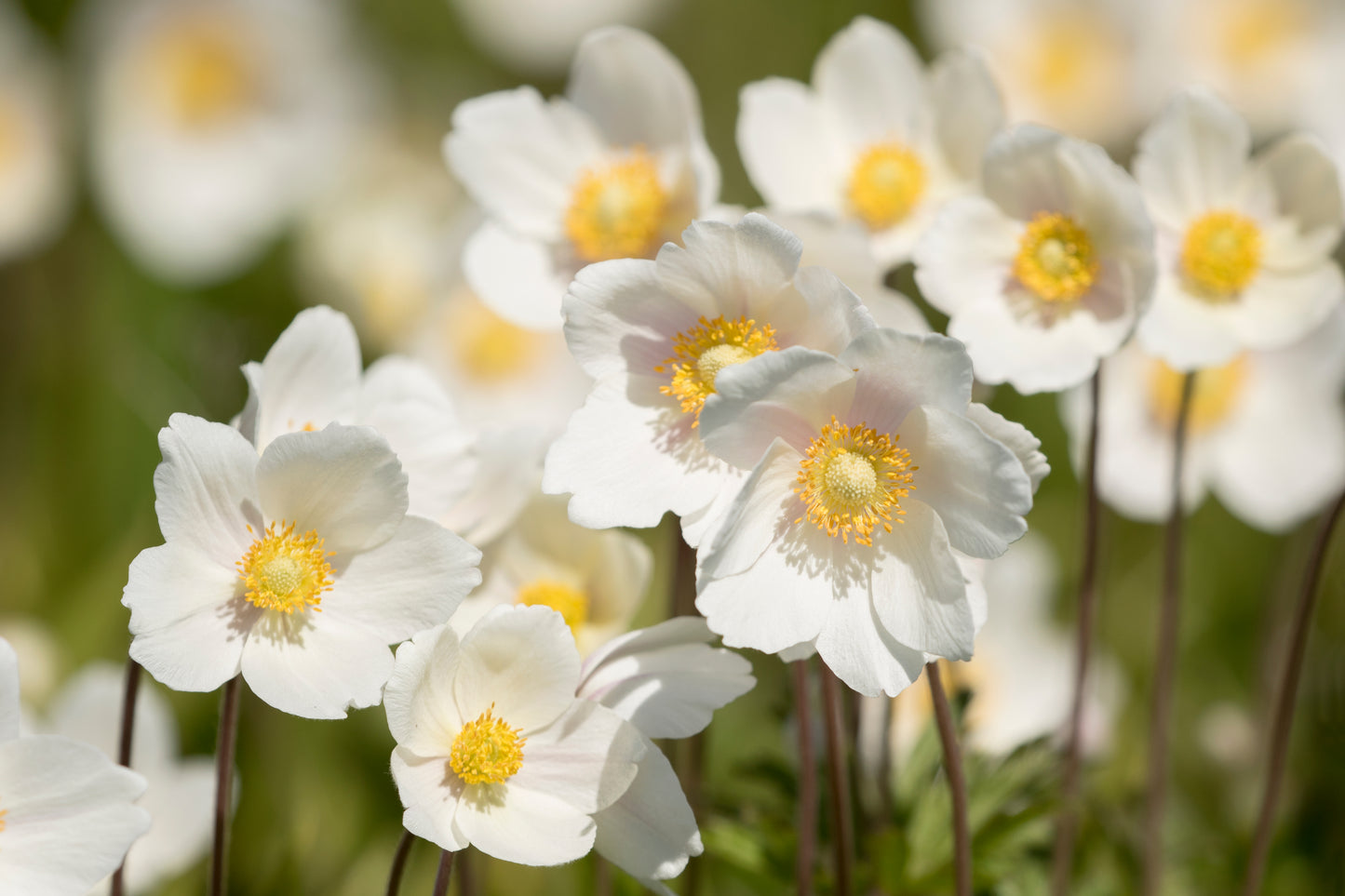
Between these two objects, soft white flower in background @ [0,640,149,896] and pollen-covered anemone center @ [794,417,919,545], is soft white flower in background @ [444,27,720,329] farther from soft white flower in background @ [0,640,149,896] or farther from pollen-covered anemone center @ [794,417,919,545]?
soft white flower in background @ [0,640,149,896]

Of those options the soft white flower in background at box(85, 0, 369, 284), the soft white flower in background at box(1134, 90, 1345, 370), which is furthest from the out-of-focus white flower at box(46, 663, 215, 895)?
the soft white flower in background at box(85, 0, 369, 284)

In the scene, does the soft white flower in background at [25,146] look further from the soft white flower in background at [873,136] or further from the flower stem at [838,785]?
the flower stem at [838,785]

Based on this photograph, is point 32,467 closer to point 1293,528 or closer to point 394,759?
point 394,759

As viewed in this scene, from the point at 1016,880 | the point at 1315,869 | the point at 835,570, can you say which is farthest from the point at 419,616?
the point at 1315,869

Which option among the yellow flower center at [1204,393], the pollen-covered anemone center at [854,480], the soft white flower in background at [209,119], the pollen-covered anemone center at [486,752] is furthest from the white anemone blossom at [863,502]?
the soft white flower in background at [209,119]

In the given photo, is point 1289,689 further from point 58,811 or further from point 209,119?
point 209,119

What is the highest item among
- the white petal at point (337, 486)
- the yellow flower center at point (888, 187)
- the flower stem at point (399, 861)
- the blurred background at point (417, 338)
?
the yellow flower center at point (888, 187)
